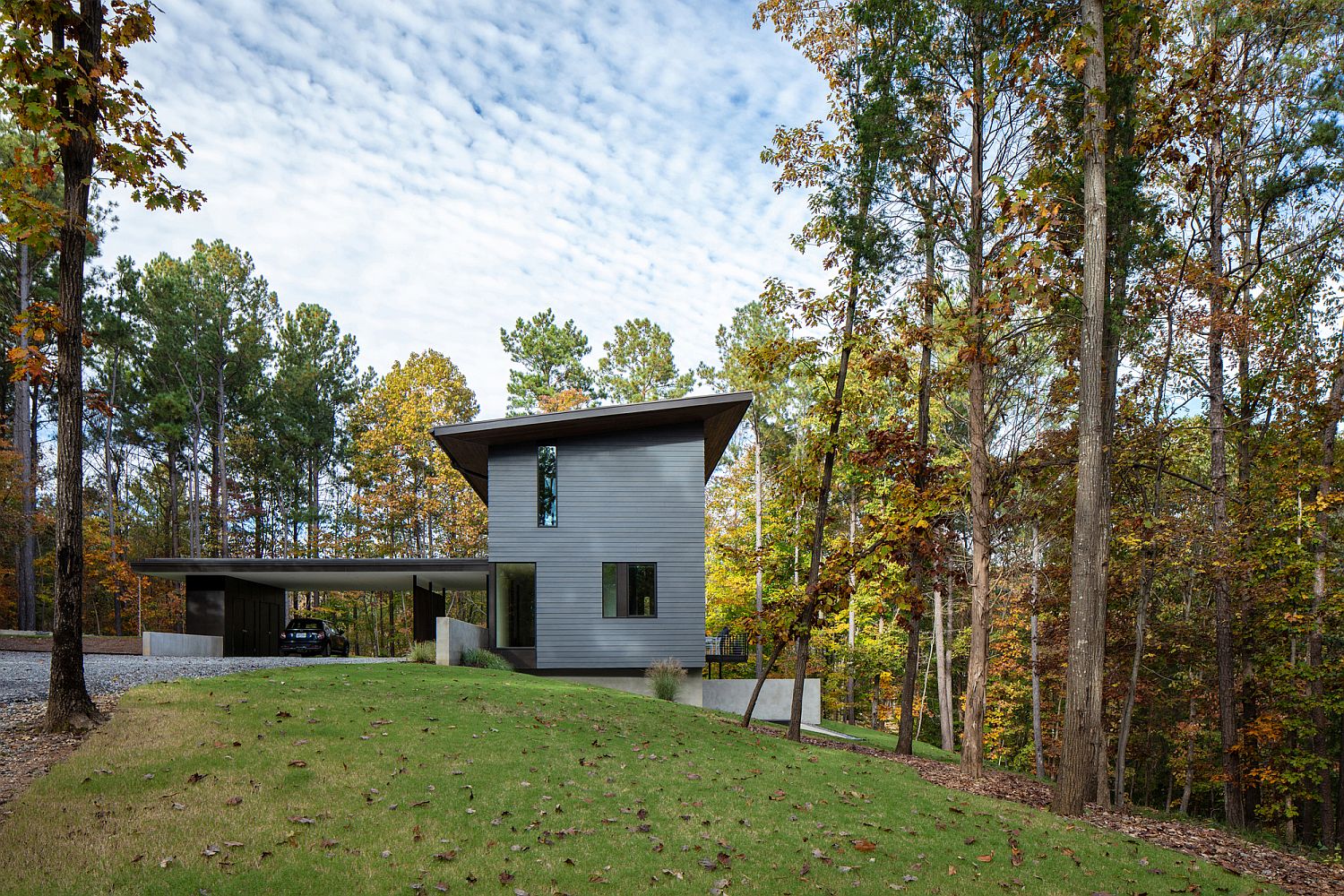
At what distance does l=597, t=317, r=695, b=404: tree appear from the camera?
37.7 m

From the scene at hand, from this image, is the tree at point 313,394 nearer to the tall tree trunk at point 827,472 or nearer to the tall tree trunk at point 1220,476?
the tall tree trunk at point 827,472

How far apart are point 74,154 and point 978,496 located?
1232 cm

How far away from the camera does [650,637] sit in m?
20.0

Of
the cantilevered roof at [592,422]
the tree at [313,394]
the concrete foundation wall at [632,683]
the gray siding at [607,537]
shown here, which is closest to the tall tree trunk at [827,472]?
the cantilevered roof at [592,422]

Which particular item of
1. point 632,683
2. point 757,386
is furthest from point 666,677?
point 757,386

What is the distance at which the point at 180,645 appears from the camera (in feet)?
68.1

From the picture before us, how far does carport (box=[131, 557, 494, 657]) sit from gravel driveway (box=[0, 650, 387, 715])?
3625 mm

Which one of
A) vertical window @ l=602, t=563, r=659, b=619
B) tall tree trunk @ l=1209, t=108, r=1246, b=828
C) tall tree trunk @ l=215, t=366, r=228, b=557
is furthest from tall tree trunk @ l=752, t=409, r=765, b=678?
tall tree trunk @ l=215, t=366, r=228, b=557

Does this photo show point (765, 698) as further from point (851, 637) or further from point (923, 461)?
point (923, 461)

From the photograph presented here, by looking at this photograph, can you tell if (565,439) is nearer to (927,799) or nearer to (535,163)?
(535,163)

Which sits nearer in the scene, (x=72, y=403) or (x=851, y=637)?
(x=72, y=403)

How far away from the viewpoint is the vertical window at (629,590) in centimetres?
2019

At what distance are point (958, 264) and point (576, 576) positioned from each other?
11905 millimetres

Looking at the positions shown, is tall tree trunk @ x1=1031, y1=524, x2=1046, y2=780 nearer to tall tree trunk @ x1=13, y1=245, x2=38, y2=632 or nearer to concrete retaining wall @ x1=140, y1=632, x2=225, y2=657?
concrete retaining wall @ x1=140, y1=632, x2=225, y2=657
